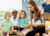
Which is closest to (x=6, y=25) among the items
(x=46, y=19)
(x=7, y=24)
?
(x=7, y=24)

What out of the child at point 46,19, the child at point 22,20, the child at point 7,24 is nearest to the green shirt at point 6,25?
the child at point 7,24

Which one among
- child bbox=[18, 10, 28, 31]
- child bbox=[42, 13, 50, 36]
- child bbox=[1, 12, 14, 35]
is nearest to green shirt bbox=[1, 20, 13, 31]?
child bbox=[1, 12, 14, 35]

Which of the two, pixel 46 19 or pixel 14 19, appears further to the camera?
pixel 14 19

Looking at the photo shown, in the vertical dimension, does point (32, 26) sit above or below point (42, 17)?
below

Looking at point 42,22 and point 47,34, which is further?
point 42,22

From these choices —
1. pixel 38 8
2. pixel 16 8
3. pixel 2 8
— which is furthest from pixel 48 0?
pixel 2 8

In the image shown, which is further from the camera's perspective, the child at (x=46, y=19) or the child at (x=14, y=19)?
the child at (x=14, y=19)

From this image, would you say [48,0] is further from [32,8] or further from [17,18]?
[17,18]

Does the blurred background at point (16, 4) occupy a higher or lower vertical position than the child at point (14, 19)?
higher

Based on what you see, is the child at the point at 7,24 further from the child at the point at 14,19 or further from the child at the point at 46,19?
the child at the point at 46,19

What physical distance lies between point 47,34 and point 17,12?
446 millimetres

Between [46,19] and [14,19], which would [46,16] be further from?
[14,19]

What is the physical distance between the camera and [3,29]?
109 centimetres

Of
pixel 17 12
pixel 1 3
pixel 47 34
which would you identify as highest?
pixel 1 3
